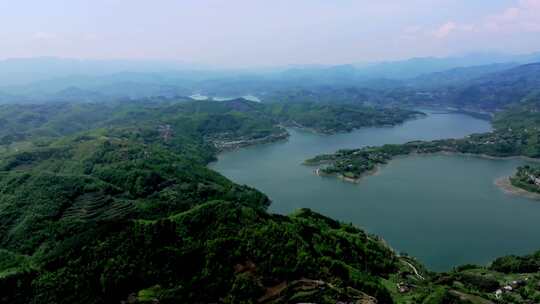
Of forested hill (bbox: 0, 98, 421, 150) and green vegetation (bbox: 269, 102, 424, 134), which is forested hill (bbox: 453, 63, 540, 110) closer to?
green vegetation (bbox: 269, 102, 424, 134)

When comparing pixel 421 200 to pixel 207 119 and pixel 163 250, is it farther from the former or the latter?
pixel 207 119

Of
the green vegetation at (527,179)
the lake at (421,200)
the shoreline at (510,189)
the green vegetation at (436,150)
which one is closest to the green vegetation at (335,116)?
the lake at (421,200)

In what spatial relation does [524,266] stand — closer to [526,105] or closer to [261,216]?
[261,216]

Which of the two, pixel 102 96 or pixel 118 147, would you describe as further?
pixel 102 96

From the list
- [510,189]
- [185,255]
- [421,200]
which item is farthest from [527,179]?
[185,255]

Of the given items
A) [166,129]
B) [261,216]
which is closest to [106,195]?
[261,216]

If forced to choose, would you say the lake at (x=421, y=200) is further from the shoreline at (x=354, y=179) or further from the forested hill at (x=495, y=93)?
the forested hill at (x=495, y=93)
